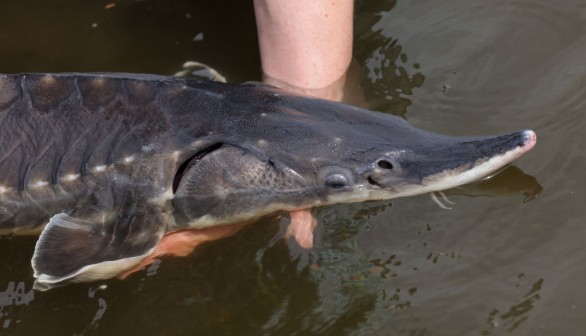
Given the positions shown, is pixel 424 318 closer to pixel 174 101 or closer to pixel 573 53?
pixel 174 101

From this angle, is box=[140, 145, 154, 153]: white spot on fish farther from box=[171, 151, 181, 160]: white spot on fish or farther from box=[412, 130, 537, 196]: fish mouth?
box=[412, 130, 537, 196]: fish mouth

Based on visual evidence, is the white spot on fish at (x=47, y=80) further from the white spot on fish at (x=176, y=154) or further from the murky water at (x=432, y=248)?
the murky water at (x=432, y=248)

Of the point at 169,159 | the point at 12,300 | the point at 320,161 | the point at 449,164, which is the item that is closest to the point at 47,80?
the point at 169,159

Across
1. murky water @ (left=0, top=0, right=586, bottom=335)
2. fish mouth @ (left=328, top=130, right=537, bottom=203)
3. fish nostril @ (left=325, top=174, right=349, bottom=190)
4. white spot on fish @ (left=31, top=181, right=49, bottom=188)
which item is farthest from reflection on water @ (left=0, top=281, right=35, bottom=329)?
fish mouth @ (left=328, top=130, right=537, bottom=203)

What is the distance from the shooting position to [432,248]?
3.00 metres

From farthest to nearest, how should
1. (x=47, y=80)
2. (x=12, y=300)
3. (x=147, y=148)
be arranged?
(x=12, y=300) → (x=47, y=80) → (x=147, y=148)

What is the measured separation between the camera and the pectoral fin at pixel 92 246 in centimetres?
279

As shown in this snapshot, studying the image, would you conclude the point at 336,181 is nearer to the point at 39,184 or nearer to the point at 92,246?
the point at 92,246

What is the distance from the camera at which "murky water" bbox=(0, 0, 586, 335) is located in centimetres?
282

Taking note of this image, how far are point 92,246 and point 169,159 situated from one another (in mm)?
400

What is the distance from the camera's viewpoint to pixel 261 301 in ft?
9.80

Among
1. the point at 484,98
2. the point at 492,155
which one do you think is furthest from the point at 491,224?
the point at 484,98

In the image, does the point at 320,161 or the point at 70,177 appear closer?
the point at 320,161

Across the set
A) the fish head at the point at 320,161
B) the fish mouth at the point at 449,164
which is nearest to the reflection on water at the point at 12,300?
the fish head at the point at 320,161
